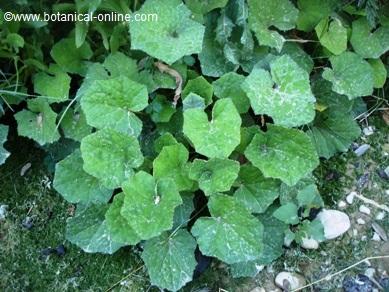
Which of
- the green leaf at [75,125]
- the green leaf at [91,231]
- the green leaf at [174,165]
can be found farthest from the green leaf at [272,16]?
the green leaf at [91,231]

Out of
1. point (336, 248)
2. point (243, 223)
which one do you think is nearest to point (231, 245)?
Result: point (243, 223)

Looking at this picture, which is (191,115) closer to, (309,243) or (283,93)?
(283,93)

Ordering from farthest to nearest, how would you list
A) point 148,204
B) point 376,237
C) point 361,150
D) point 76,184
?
1. point 361,150
2. point 376,237
3. point 76,184
4. point 148,204

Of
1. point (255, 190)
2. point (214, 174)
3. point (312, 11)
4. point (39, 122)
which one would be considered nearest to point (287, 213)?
point (255, 190)

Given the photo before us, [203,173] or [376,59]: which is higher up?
[376,59]

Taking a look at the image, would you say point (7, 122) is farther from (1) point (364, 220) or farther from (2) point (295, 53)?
(1) point (364, 220)

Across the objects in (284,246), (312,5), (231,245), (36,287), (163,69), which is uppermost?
(312,5)

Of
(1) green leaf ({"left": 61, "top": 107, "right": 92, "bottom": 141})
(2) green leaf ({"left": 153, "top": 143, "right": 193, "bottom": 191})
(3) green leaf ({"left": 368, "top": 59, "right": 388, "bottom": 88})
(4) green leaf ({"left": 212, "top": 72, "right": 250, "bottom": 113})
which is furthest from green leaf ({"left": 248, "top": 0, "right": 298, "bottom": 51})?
(1) green leaf ({"left": 61, "top": 107, "right": 92, "bottom": 141})

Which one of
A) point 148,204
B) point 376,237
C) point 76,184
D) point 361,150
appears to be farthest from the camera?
point 361,150

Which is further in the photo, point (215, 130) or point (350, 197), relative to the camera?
point (350, 197)
